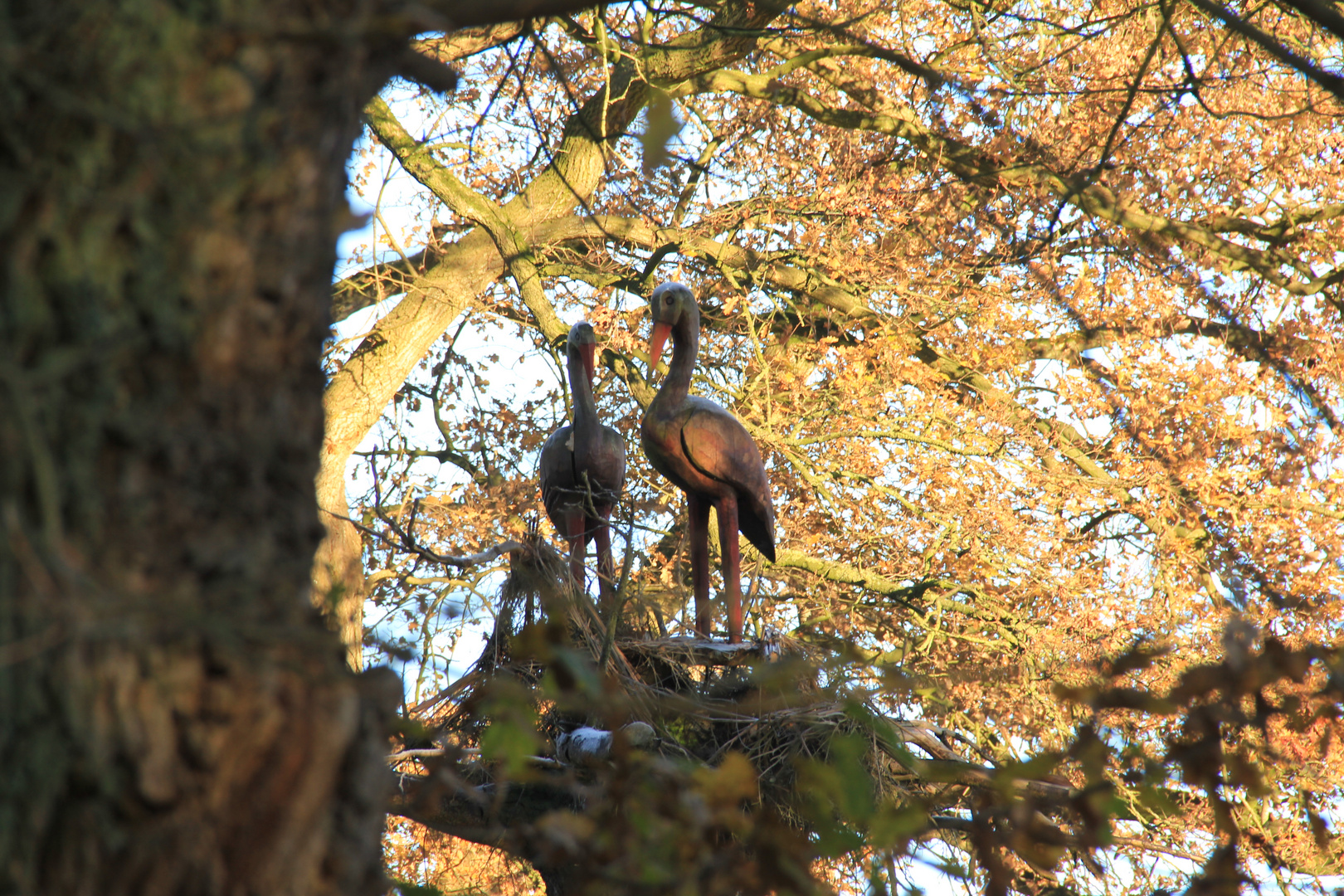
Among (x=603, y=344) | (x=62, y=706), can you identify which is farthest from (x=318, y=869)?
(x=603, y=344)

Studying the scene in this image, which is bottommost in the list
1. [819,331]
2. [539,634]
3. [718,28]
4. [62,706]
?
[62,706]

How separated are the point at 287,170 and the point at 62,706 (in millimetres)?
561

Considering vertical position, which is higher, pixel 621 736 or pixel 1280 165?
pixel 1280 165

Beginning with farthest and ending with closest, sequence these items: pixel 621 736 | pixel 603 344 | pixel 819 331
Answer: pixel 819 331 < pixel 603 344 < pixel 621 736

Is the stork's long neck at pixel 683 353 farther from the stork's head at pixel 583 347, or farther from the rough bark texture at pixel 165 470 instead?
the rough bark texture at pixel 165 470

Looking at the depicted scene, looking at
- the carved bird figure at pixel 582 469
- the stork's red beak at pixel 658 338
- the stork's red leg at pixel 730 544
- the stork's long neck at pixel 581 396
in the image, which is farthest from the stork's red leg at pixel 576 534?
the stork's red beak at pixel 658 338

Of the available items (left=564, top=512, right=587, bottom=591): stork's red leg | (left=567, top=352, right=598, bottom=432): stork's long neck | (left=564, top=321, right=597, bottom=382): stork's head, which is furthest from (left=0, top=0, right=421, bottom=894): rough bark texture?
(left=564, top=321, right=597, bottom=382): stork's head

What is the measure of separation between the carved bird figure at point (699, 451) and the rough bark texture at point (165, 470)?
336cm

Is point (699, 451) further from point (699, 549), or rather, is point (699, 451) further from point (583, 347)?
point (583, 347)

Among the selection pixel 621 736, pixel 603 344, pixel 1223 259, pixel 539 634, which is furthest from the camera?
pixel 603 344

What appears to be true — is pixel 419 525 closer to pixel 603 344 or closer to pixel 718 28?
pixel 603 344

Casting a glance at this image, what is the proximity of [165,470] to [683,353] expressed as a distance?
3.70m

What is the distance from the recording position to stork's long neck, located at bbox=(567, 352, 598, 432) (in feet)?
15.6

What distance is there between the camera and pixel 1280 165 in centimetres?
695
